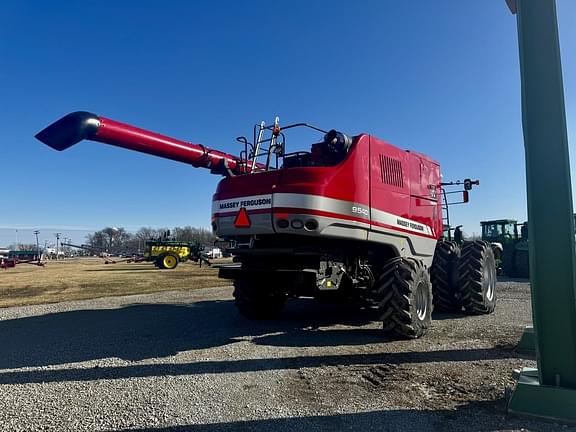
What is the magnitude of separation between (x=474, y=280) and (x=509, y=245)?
42.7 ft

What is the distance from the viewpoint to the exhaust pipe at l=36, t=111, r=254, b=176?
22.9ft

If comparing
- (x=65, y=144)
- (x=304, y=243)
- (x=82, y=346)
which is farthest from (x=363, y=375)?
(x=65, y=144)

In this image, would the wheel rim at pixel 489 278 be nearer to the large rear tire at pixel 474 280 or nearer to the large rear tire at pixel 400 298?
the large rear tire at pixel 474 280

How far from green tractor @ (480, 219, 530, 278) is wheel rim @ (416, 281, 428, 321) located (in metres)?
12.2

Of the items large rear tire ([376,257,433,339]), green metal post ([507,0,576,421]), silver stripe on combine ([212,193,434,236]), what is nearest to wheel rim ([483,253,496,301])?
silver stripe on combine ([212,193,434,236])

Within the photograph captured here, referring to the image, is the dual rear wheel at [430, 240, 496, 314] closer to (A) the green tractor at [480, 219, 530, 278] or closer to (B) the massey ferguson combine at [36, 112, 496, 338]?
(B) the massey ferguson combine at [36, 112, 496, 338]

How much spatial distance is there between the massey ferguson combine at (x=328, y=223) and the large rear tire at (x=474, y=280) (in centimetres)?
2

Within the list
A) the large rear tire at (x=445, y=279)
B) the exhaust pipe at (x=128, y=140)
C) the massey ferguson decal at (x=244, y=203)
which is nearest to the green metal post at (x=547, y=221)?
the massey ferguson decal at (x=244, y=203)

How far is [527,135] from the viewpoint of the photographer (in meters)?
3.97

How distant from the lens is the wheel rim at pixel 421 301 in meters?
6.75

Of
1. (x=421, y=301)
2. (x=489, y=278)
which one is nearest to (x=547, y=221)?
(x=421, y=301)

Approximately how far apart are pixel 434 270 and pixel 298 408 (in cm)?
595

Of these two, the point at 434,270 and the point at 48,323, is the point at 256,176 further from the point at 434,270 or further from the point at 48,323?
the point at 48,323

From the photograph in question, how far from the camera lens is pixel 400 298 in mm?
6227
